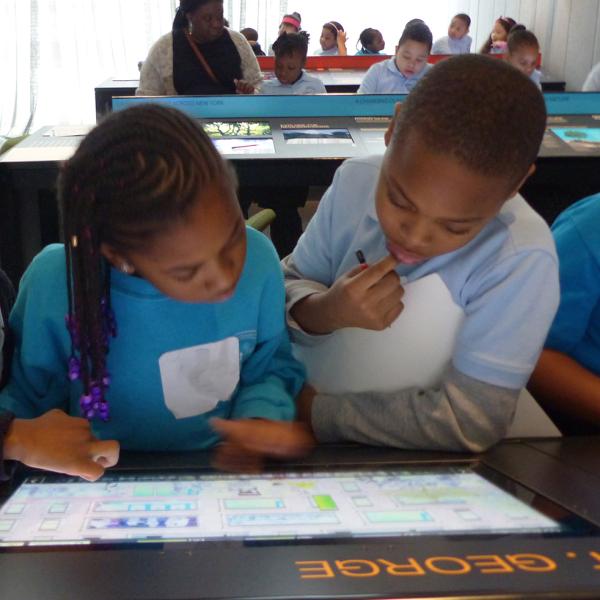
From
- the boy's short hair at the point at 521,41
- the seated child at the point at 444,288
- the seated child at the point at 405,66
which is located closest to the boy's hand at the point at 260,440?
the seated child at the point at 444,288

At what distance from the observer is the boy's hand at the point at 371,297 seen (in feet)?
3.08

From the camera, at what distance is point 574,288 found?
1053 millimetres

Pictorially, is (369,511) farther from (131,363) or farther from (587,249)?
(587,249)

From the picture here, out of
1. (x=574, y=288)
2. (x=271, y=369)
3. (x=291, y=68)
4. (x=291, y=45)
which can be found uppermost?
(x=291, y=45)

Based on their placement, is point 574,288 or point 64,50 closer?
point 574,288

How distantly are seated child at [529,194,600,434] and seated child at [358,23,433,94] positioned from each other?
4.01 m

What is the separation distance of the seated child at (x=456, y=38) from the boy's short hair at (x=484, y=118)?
9.01 m

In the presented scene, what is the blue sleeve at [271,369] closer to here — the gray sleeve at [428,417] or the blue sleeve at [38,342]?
the gray sleeve at [428,417]

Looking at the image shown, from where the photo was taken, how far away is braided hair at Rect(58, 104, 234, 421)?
2.43 feet

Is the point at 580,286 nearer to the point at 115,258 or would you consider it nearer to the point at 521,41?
the point at 115,258

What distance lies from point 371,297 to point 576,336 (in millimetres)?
344

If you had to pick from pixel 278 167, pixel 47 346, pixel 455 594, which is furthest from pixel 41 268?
pixel 278 167

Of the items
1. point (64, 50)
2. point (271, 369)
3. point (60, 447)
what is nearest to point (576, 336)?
point (271, 369)

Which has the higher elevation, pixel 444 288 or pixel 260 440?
pixel 444 288
